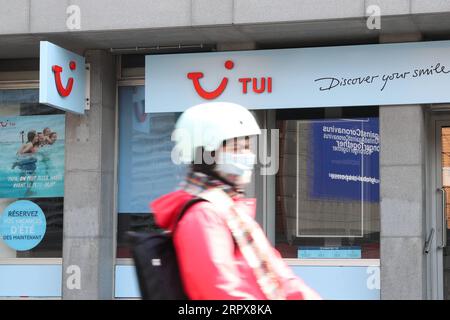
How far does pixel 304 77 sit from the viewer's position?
10.0 m

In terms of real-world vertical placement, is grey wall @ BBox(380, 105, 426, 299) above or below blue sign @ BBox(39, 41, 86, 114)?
below

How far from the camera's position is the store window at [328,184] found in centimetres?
1027

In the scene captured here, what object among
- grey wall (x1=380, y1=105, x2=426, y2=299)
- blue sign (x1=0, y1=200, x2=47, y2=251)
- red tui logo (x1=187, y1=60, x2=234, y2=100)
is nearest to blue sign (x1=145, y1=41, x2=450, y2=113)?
red tui logo (x1=187, y1=60, x2=234, y2=100)

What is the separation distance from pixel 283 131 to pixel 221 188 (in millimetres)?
8048

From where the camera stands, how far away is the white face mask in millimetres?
2615

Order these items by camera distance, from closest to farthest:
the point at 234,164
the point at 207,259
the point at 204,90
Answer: the point at 207,259 → the point at 234,164 → the point at 204,90

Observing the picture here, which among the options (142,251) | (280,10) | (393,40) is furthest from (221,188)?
(393,40)

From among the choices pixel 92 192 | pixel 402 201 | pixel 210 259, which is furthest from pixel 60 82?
pixel 210 259

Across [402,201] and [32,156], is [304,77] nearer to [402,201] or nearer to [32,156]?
[402,201]

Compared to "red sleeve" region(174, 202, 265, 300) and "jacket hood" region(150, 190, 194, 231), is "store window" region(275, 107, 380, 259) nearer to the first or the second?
"jacket hood" region(150, 190, 194, 231)

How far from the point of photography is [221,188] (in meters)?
2.60

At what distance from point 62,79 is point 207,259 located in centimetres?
823

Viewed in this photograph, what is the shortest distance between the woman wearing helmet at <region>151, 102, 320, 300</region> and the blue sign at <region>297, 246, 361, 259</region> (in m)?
7.74

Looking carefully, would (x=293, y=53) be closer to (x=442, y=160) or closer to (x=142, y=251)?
(x=442, y=160)
